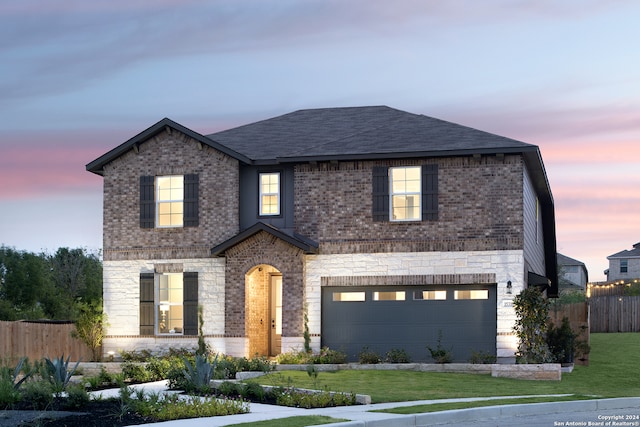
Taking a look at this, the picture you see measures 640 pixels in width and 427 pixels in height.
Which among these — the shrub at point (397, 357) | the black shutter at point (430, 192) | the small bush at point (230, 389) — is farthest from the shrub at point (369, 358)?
the small bush at point (230, 389)

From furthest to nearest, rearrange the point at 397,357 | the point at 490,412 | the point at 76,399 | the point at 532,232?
1. the point at 532,232
2. the point at 397,357
3. the point at 490,412
4. the point at 76,399

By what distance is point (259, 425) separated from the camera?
15.0 m

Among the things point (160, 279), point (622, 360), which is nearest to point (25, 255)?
point (160, 279)

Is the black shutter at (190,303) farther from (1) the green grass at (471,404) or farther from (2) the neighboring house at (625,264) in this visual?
(2) the neighboring house at (625,264)

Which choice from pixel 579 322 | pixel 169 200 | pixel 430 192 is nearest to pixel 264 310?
pixel 169 200

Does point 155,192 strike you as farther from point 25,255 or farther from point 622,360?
point 25,255

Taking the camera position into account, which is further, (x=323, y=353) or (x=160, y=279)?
(x=160, y=279)

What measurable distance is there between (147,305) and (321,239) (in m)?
5.98

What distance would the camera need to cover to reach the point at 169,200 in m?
30.8

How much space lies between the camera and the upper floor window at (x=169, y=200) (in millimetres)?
30719

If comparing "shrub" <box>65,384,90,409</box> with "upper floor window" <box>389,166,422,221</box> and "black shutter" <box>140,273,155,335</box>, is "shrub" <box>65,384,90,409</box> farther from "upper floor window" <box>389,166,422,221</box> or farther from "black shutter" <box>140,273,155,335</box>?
"upper floor window" <box>389,166,422,221</box>

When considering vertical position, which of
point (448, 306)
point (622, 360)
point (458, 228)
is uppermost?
point (458, 228)

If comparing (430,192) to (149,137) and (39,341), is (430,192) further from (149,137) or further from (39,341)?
(39,341)

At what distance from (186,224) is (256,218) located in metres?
2.27
